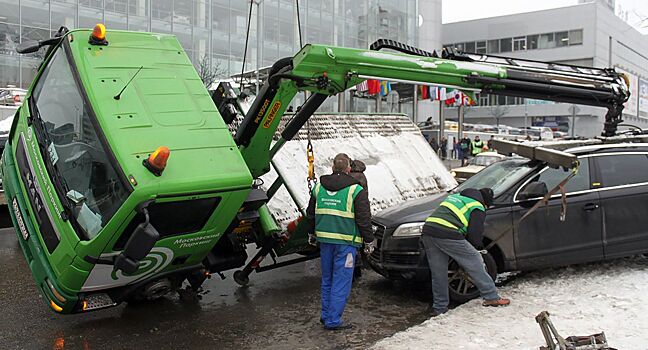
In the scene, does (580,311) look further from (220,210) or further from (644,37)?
(644,37)

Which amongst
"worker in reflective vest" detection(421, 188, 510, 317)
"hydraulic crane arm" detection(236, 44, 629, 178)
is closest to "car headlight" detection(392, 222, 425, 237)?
"worker in reflective vest" detection(421, 188, 510, 317)

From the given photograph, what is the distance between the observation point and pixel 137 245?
439 cm

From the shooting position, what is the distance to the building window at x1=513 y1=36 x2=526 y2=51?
2645 inches

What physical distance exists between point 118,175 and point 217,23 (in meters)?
30.5

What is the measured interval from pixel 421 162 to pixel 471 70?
368 cm

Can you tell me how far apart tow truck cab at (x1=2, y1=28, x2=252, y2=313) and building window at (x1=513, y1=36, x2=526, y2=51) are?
67.2 metres

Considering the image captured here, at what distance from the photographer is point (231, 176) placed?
16.0ft

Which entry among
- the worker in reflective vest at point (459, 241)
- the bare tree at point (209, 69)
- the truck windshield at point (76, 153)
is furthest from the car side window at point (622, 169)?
the bare tree at point (209, 69)

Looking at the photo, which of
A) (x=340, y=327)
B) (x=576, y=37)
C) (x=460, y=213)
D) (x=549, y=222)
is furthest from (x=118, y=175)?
(x=576, y=37)

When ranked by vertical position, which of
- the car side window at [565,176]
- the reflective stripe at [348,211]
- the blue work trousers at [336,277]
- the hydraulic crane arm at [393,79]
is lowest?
the blue work trousers at [336,277]

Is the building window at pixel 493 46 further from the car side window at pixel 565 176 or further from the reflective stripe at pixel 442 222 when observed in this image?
the reflective stripe at pixel 442 222

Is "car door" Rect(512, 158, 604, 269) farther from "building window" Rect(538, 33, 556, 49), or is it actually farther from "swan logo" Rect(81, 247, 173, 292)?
"building window" Rect(538, 33, 556, 49)

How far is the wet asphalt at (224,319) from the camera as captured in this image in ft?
17.8

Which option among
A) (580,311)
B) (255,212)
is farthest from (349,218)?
(580,311)
